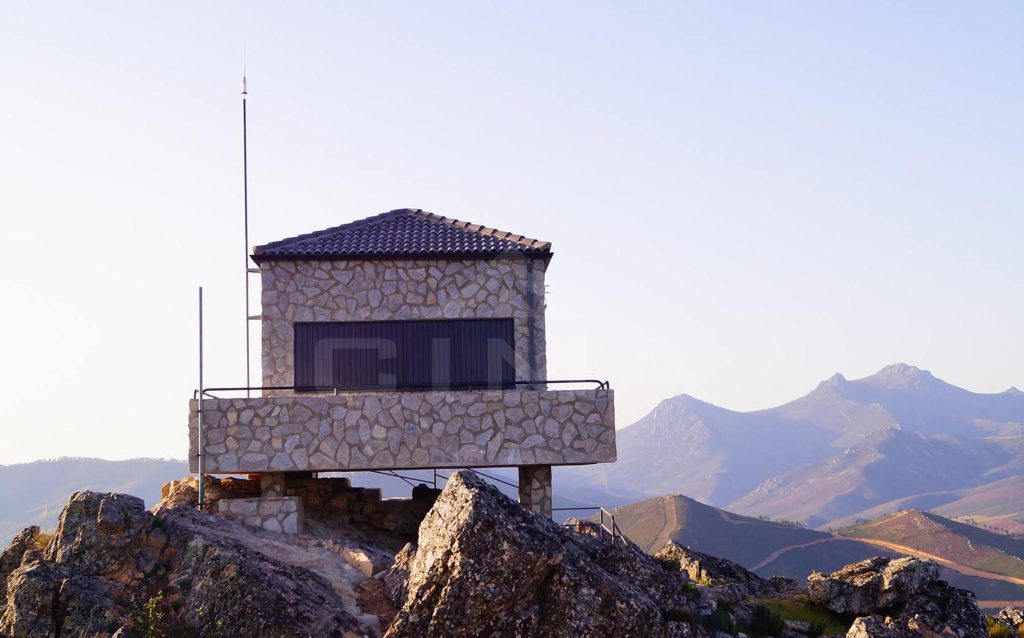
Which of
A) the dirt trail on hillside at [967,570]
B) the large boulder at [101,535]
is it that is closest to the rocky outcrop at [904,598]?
the large boulder at [101,535]

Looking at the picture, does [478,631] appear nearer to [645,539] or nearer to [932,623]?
[932,623]

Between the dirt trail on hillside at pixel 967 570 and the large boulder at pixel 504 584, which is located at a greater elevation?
the large boulder at pixel 504 584

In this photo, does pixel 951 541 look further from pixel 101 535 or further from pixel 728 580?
pixel 101 535

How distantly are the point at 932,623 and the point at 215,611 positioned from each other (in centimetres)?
1017

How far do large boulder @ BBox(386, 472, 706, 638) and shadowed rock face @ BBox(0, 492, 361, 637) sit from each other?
1.81m

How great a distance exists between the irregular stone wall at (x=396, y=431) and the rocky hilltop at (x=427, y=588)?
2651mm

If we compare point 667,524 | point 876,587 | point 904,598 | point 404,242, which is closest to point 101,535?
point 404,242

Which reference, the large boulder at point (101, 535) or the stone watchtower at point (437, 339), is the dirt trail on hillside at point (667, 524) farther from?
the large boulder at point (101, 535)

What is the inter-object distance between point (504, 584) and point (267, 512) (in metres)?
8.96

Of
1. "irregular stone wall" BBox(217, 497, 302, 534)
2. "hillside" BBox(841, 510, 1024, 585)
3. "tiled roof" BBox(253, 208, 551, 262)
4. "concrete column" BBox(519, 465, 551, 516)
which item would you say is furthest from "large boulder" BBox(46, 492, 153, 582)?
"hillside" BBox(841, 510, 1024, 585)

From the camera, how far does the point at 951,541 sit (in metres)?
122

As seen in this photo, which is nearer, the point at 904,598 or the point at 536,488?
the point at 904,598

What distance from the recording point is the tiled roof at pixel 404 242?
966 inches

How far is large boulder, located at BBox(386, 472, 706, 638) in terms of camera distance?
46.5ft
